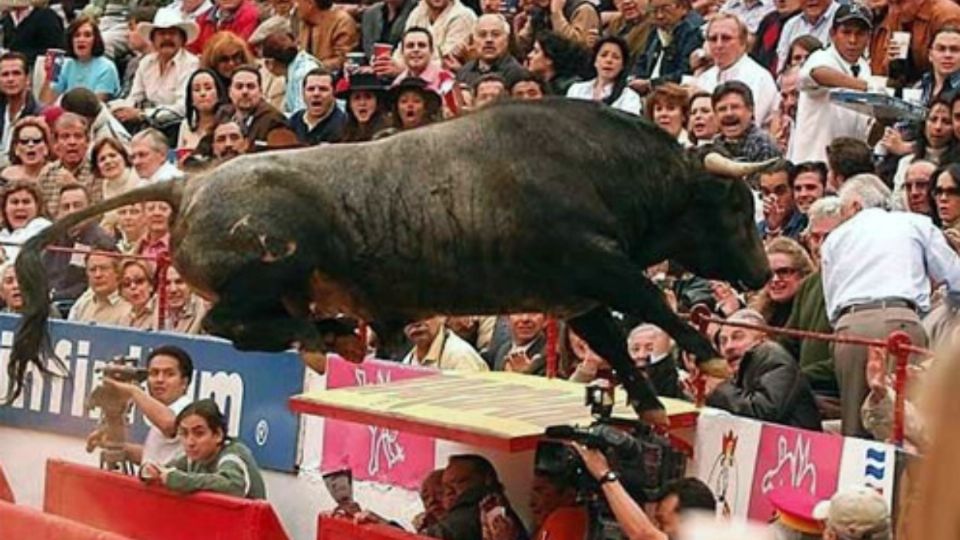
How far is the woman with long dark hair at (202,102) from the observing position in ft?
41.0

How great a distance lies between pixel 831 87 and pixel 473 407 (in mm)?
3449

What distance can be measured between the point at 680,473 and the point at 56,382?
13.4 ft

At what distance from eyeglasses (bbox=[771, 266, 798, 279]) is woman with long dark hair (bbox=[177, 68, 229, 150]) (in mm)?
5441

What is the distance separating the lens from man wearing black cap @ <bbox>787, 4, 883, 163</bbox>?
957 centimetres

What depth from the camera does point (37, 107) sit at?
1413 cm

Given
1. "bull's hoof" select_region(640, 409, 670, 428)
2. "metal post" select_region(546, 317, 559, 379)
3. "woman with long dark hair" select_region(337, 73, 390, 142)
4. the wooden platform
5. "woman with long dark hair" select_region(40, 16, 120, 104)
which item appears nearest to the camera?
"bull's hoof" select_region(640, 409, 670, 428)

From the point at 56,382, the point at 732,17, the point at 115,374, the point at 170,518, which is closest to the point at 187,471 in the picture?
the point at 170,518

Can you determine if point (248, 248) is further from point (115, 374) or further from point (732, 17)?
point (732, 17)

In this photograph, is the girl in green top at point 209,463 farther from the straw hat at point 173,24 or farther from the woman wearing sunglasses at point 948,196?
the straw hat at point 173,24

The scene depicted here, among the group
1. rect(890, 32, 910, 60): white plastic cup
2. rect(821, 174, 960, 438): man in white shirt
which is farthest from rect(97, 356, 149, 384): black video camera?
rect(890, 32, 910, 60): white plastic cup

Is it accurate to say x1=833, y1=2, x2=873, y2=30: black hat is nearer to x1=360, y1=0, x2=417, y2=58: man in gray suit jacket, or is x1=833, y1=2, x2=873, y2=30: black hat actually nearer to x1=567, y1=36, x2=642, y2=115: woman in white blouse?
x1=567, y1=36, x2=642, y2=115: woman in white blouse

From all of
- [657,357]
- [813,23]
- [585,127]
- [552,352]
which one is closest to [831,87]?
[813,23]

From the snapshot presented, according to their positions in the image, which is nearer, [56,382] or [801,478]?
[801,478]

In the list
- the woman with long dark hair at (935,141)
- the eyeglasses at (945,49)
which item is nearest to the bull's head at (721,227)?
the woman with long dark hair at (935,141)
